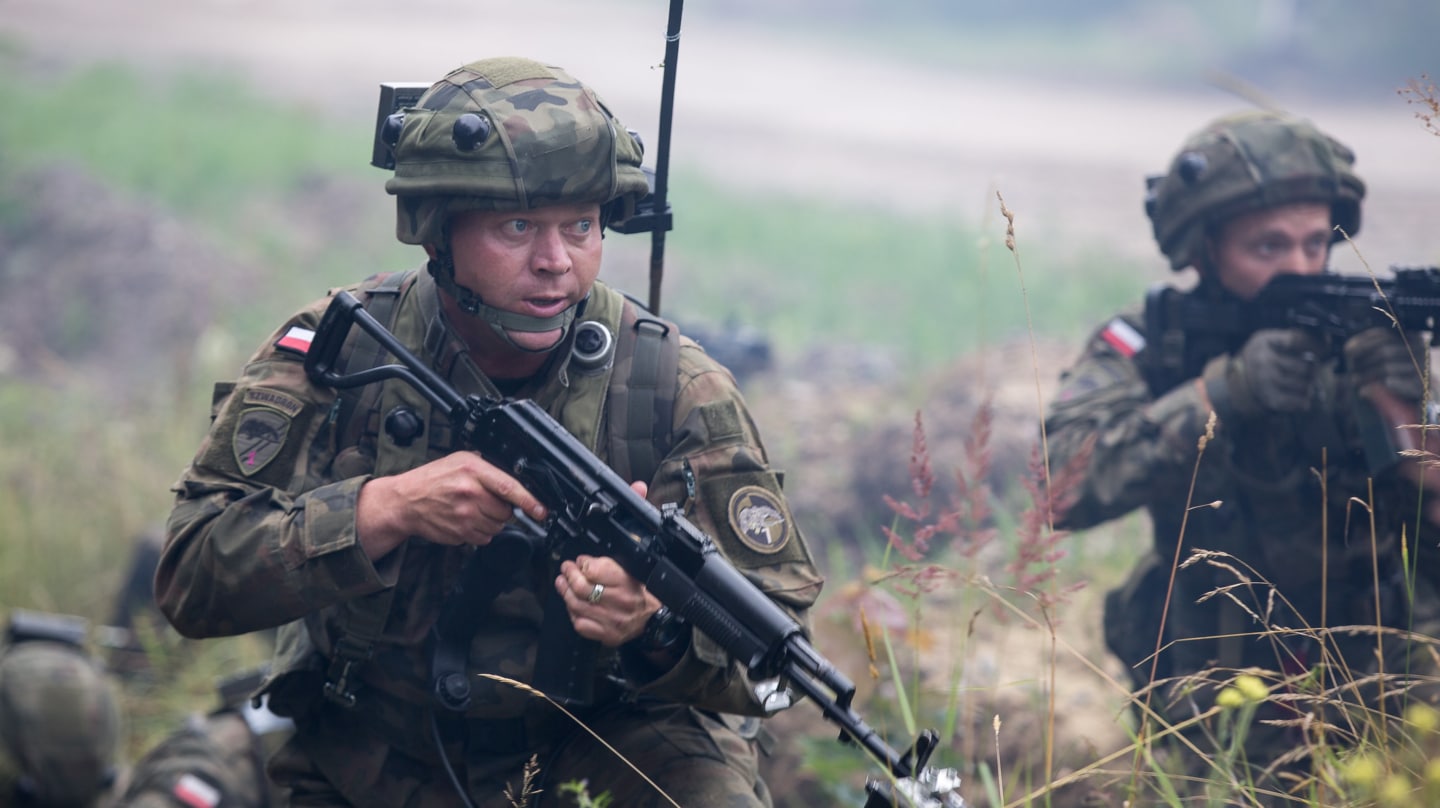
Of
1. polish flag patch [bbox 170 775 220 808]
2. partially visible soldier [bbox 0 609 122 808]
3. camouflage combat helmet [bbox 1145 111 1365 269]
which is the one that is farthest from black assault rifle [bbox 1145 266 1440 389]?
partially visible soldier [bbox 0 609 122 808]

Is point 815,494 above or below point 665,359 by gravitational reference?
below

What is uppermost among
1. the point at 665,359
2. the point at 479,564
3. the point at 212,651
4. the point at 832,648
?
the point at 665,359

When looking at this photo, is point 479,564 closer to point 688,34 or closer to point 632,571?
point 632,571

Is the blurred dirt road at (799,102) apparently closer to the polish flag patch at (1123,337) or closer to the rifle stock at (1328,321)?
the polish flag patch at (1123,337)

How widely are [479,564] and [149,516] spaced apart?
4.02m

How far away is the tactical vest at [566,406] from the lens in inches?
119

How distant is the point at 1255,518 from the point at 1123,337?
74 cm

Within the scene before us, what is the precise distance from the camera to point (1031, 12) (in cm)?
2336

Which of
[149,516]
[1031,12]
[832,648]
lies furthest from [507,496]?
[1031,12]

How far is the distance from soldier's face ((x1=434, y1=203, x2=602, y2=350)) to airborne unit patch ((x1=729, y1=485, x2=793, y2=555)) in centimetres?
53

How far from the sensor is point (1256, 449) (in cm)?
421

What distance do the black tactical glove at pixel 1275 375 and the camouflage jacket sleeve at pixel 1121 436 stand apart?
10cm

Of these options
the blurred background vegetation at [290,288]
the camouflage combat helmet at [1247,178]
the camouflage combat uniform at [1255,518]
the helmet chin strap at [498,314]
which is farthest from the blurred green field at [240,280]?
the helmet chin strap at [498,314]

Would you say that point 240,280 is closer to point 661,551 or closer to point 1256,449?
point 1256,449
